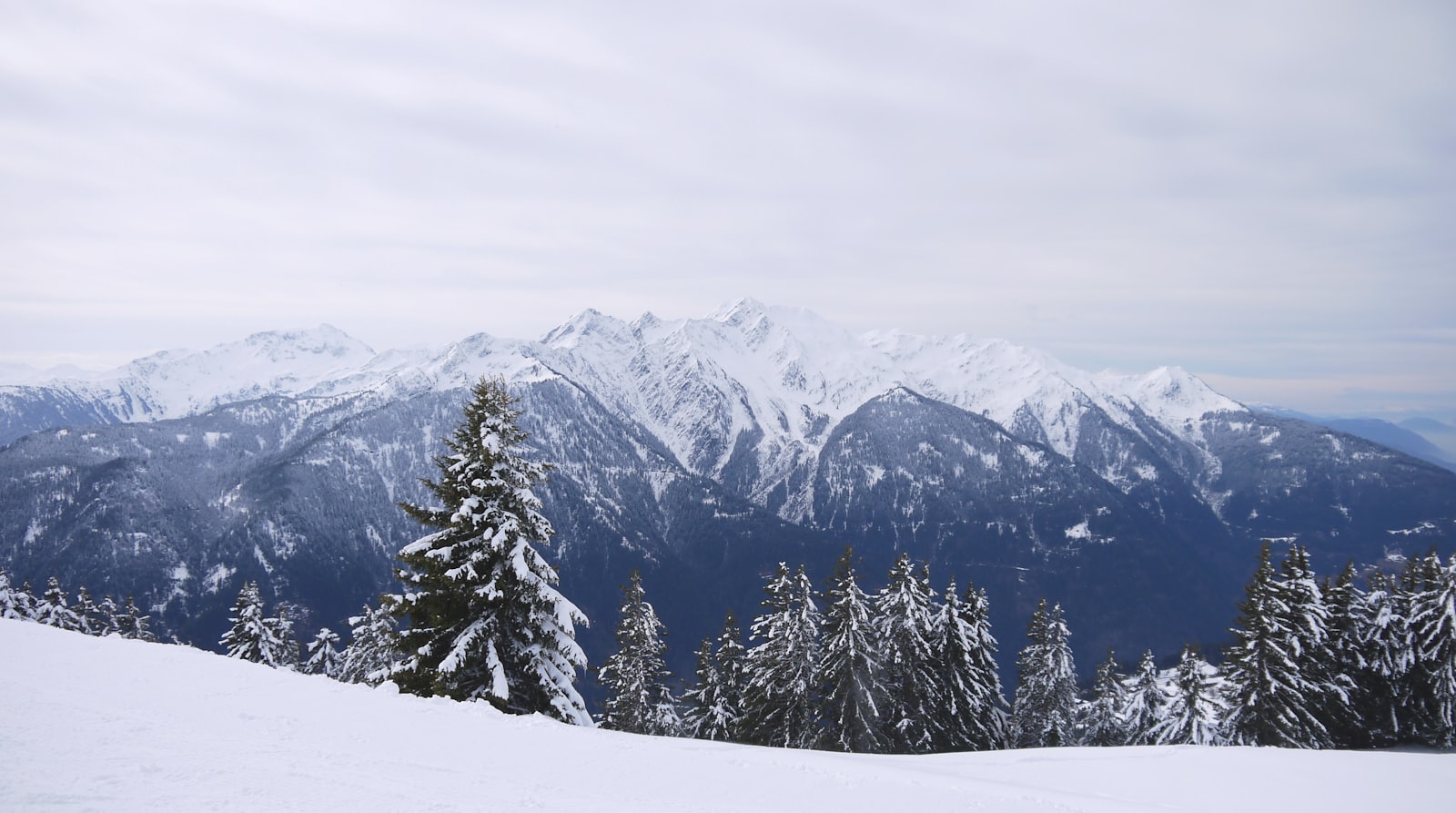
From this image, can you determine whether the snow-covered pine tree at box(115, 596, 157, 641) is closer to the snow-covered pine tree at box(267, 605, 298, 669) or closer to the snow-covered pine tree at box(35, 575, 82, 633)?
the snow-covered pine tree at box(35, 575, 82, 633)

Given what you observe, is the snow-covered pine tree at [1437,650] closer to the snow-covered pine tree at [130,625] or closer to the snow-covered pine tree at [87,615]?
the snow-covered pine tree at [87,615]

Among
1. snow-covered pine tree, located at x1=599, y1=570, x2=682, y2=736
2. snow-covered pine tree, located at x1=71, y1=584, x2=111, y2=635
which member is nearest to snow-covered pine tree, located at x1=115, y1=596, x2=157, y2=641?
snow-covered pine tree, located at x1=71, y1=584, x2=111, y2=635

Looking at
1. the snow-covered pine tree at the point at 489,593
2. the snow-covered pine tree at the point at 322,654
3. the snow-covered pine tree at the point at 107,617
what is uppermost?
the snow-covered pine tree at the point at 489,593

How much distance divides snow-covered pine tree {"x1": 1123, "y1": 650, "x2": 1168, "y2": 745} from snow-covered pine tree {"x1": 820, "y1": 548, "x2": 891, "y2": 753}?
20652 mm

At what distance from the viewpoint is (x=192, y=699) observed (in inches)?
390

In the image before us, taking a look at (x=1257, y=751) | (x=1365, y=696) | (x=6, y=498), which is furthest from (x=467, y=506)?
(x=6, y=498)

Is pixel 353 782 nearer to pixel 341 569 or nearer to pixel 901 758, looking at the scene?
pixel 901 758

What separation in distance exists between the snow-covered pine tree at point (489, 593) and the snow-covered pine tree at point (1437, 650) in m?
33.4

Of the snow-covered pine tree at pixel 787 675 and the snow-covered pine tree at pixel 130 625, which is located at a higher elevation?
the snow-covered pine tree at pixel 787 675

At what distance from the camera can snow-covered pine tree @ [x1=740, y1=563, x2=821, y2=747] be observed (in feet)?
96.7

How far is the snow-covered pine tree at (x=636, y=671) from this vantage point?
111 ft

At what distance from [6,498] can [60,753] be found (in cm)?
27238

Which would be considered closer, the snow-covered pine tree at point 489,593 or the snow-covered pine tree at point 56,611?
the snow-covered pine tree at point 489,593

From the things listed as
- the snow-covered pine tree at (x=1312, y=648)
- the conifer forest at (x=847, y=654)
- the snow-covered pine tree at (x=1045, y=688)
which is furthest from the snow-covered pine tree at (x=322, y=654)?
the snow-covered pine tree at (x=1312, y=648)
